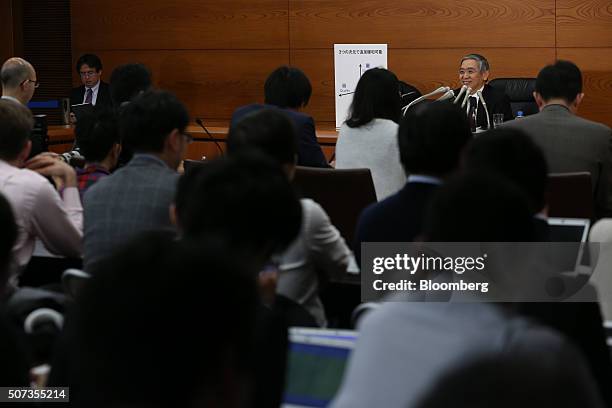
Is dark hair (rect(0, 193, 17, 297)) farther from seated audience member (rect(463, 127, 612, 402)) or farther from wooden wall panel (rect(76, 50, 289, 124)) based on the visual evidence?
wooden wall panel (rect(76, 50, 289, 124))

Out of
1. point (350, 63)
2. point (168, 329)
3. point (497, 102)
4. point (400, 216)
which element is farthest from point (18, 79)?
point (168, 329)

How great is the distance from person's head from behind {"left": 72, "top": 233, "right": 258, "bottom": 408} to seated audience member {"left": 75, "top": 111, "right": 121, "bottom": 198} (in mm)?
2886

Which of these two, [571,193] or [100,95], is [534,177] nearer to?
[571,193]

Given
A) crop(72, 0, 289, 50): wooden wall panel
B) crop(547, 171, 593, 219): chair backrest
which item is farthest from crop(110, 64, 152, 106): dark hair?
crop(72, 0, 289, 50): wooden wall panel

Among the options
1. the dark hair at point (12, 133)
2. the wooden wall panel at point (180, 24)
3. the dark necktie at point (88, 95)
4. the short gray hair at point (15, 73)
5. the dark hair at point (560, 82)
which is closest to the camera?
the dark hair at point (12, 133)

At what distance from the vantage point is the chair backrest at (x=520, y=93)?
7324mm

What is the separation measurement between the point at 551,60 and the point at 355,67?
1.71m

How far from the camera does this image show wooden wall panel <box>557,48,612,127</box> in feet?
26.5

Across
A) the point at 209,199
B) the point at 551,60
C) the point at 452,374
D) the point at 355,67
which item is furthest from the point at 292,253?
the point at 551,60

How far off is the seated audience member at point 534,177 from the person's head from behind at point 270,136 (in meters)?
0.70

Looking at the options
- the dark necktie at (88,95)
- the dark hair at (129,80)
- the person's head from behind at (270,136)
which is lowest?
the person's head from behind at (270,136)

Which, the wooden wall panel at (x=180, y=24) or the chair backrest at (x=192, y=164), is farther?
the wooden wall panel at (x=180, y=24)

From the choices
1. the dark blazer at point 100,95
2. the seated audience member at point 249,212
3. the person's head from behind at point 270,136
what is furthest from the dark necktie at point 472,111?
the seated audience member at point 249,212

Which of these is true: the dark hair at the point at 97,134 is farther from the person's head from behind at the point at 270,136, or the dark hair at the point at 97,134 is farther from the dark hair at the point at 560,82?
the dark hair at the point at 560,82
